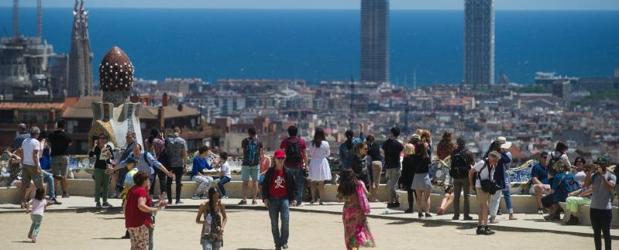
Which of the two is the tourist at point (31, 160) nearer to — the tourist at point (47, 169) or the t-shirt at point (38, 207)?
the tourist at point (47, 169)

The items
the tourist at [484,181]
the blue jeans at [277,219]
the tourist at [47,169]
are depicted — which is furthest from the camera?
the tourist at [47,169]

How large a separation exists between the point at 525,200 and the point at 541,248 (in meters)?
3.53

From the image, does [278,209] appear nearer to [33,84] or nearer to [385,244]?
[385,244]

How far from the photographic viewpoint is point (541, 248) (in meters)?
23.3

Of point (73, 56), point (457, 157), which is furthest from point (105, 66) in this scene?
point (73, 56)

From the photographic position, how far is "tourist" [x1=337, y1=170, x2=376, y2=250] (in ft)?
69.3

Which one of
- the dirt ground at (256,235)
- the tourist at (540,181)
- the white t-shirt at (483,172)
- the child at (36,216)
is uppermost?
the white t-shirt at (483,172)

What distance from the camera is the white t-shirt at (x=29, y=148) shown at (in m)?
26.7

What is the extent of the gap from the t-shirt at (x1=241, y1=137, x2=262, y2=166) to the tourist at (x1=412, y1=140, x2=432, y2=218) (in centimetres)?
254

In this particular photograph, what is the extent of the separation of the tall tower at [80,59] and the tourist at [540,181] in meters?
144

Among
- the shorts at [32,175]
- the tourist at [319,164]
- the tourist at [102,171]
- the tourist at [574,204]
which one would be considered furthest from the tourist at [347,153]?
the shorts at [32,175]

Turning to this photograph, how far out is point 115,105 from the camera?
31.5 metres

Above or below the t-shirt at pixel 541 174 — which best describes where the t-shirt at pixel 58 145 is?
above

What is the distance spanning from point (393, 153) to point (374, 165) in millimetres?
625
